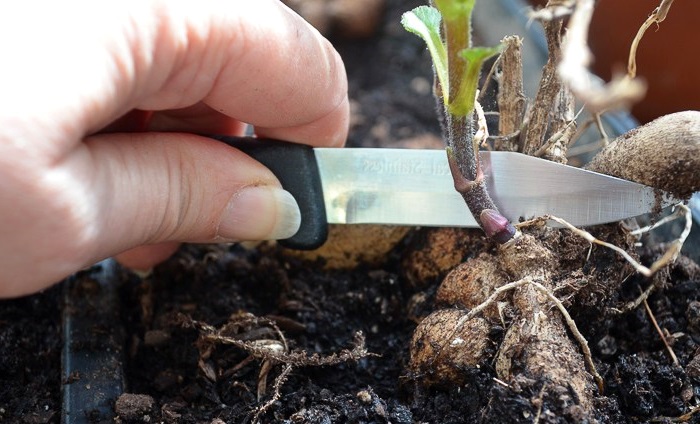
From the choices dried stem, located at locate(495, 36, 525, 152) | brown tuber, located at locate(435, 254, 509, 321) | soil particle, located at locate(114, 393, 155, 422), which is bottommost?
soil particle, located at locate(114, 393, 155, 422)

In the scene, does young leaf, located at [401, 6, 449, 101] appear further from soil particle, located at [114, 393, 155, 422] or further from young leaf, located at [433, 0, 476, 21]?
soil particle, located at [114, 393, 155, 422]

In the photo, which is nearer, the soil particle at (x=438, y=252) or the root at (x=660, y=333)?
the root at (x=660, y=333)

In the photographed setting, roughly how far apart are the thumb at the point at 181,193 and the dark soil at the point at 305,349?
164 mm

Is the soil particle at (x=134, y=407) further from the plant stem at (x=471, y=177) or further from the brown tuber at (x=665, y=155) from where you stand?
the brown tuber at (x=665, y=155)

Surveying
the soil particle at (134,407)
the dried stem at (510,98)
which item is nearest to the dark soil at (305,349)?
the soil particle at (134,407)

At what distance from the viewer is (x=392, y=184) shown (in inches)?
42.4

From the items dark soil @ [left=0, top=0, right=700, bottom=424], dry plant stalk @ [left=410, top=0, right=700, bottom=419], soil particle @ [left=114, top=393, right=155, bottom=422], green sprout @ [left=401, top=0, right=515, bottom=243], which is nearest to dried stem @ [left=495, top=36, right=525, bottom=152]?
dry plant stalk @ [left=410, top=0, right=700, bottom=419]

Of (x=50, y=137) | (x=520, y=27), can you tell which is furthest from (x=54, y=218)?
(x=520, y=27)

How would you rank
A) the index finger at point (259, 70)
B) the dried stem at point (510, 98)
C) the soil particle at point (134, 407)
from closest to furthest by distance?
the index finger at point (259, 70) < the soil particle at point (134, 407) < the dried stem at point (510, 98)

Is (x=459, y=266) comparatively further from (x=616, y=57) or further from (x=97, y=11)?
(x=616, y=57)

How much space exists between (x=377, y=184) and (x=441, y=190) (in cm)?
10

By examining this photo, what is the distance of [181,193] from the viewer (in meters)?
0.94

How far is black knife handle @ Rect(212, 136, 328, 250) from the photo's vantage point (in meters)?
1.07

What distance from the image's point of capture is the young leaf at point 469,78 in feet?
2.45
